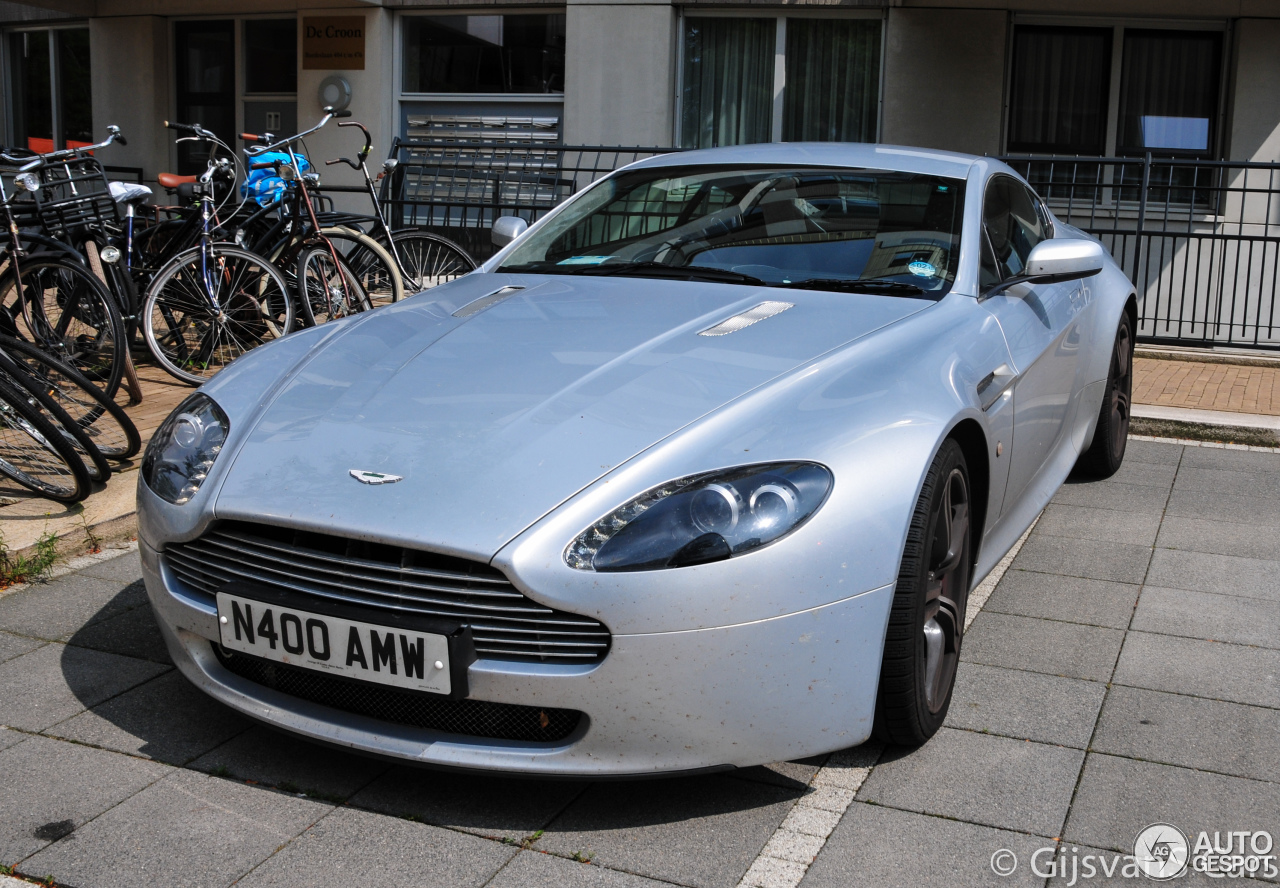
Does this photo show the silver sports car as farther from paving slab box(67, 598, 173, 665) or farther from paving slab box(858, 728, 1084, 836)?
paving slab box(67, 598, 173, 665)

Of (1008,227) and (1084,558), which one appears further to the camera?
(1084,558)

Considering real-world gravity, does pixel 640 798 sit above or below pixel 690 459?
below

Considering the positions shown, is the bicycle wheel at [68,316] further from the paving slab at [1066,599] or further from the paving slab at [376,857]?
the paving slab at [1066,599]

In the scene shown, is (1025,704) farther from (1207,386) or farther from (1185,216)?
(1185,216)

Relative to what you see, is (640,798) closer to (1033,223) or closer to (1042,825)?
(1042,825)

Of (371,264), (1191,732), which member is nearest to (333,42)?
(371,264)

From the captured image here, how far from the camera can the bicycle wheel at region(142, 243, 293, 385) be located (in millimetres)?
6332

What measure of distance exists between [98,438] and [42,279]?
140 centimetres

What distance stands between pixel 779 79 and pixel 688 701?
10316 mm

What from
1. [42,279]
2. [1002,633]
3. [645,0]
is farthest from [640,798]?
[645,0]

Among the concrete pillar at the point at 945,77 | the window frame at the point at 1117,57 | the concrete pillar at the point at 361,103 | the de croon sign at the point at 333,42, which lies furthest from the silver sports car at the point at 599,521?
the de croon sign at the point at 333,42

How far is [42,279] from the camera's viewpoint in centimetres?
579

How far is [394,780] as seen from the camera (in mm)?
2760

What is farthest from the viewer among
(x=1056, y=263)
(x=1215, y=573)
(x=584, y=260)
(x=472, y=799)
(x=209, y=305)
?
(x=209, y=305)
